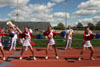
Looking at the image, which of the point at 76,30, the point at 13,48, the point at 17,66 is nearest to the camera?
the point at 17,66

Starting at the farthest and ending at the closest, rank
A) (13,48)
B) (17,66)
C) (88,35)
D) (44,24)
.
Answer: (44,24) → (13,48) → (88,35) → (17,66)

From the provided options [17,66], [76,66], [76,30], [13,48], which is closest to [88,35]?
[76,66]

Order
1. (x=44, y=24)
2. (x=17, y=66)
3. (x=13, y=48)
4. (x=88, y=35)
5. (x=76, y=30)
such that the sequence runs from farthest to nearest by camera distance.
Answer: (x=44, y=24), (x=76, y=30), (x=13, y=48), (x=88, y=35), (x=17, y=66)

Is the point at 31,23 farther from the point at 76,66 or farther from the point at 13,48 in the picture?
the point at 76,66

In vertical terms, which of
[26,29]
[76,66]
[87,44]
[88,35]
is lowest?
[76,66]

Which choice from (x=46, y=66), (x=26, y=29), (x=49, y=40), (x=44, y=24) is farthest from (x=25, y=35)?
(x=44, y=24)

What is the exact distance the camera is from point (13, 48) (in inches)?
421

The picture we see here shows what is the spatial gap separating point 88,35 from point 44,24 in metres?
58.5

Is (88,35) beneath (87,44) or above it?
above

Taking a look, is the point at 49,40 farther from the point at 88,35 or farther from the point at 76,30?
the point at 76,30

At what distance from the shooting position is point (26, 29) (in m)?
6.88

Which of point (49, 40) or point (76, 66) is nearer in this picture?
point (76, 66)

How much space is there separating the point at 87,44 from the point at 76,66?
1565mm

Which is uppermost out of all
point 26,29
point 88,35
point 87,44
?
point 26,29
